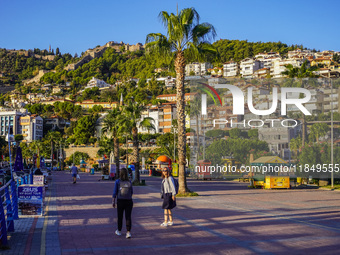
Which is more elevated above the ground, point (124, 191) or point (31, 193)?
point (124, 191)

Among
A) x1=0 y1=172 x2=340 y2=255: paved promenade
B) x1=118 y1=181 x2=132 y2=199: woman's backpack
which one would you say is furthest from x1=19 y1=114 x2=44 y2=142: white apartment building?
x1=118 y1=181 x2=132 y2=199: woman's backpack

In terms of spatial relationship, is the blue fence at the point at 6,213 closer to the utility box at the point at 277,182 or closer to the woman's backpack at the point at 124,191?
the woman's backpack at the point at 124,191

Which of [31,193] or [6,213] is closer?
[6,213]

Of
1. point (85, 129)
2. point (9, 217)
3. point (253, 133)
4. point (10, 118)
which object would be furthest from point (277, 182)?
point (10, 118)

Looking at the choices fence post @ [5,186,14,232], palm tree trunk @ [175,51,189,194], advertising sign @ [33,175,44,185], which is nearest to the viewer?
fence post @ [5,186,14,232]

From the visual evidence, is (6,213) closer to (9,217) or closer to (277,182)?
(9,217)

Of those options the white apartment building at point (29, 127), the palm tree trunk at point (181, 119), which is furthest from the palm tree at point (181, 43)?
A: the white apartment building at point (29, 127)

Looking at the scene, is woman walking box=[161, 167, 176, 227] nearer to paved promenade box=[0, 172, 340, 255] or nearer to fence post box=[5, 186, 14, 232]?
paved promenade box=[0, 172, 340, 255]

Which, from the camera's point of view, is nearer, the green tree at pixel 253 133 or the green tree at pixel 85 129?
the green tree at pixel 253 133

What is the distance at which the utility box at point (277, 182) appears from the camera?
95.7 ft

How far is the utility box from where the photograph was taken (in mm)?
29156

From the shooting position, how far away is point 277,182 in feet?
96.1

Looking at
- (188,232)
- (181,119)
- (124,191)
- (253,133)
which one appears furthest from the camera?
(253,133)

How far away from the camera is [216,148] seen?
38.7 m
